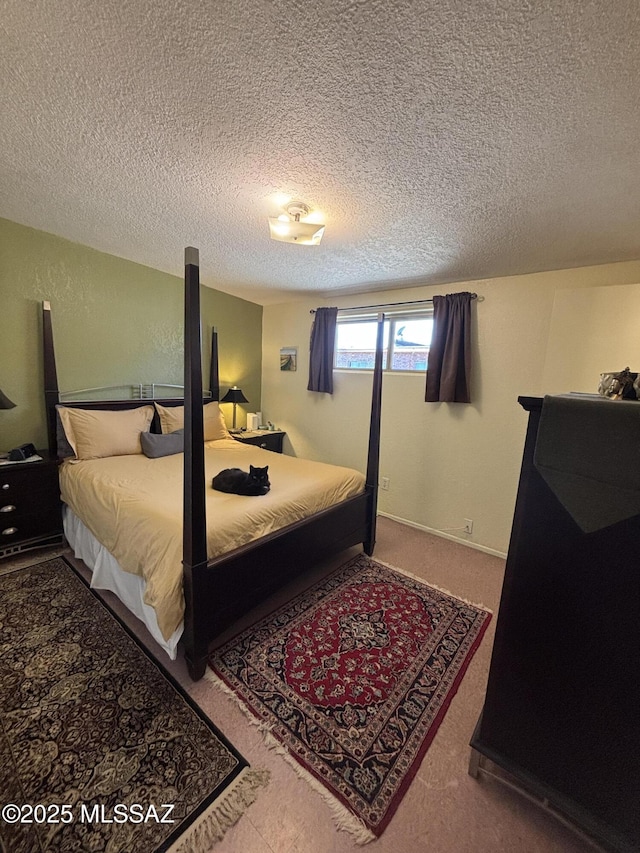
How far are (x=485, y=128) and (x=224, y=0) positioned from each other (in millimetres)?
950

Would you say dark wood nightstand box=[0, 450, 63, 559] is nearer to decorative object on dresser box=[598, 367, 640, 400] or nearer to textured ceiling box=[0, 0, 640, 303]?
textured ceiling box=[0, 0, 640, 303]

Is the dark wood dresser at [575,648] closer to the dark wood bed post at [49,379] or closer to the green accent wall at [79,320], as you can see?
the dark wood bed post at [49,379]

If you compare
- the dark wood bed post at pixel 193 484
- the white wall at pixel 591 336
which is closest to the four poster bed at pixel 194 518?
the dark wood bed post at pixel 193 484

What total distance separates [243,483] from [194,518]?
0.65 m

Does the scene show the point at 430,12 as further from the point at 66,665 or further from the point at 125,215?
the point at 66,665

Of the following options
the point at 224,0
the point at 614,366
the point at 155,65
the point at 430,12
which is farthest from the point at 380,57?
the point at 614,366

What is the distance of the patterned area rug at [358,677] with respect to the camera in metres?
1.23

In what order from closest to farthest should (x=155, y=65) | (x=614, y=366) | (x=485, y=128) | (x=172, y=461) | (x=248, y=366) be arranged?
(x=155, y=65) → (x=485, y=128) → (x=614, y=366) → (x=172, y=461) → (x=248, y=366)

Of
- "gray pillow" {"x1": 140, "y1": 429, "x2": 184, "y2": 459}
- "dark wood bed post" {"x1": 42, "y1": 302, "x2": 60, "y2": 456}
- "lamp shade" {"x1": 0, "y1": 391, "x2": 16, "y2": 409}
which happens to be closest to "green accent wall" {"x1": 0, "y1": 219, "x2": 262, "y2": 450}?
"dark wood bed post" {"x1": 42, "y1": 302, "x2": 60, "y2": 456}

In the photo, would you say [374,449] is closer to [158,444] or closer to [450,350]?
[450,350]

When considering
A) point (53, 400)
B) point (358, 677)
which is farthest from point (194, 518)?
point (53, 400)

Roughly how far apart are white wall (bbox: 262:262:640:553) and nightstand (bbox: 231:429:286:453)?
50 centimetres

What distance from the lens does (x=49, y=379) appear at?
2.69 meters

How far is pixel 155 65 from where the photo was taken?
1.12 metres
